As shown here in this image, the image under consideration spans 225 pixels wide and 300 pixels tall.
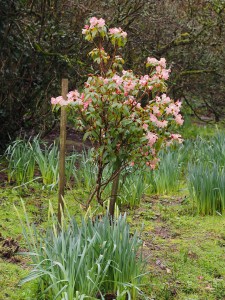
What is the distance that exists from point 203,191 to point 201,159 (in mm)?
1479

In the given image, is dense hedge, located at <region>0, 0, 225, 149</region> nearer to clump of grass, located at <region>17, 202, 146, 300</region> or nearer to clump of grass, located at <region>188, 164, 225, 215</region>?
clump of grass, located at <region>188, 164, 225, 215</region>

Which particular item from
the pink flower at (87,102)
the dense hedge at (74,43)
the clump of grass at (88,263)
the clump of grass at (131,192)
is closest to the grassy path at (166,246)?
the clump of grass at (131,192)

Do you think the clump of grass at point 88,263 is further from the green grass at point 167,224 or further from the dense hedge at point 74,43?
the dense hedge at point 74,43

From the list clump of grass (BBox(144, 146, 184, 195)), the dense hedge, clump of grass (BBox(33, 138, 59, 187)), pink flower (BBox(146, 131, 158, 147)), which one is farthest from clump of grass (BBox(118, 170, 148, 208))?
the dense hedge

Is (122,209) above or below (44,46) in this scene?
below

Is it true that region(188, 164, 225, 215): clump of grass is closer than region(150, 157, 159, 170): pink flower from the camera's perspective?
No

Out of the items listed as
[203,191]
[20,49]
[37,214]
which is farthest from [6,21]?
[203,191]

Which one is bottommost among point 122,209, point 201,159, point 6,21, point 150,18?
point 122,209

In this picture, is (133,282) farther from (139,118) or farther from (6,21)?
(6,21)

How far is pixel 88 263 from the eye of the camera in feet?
11.9

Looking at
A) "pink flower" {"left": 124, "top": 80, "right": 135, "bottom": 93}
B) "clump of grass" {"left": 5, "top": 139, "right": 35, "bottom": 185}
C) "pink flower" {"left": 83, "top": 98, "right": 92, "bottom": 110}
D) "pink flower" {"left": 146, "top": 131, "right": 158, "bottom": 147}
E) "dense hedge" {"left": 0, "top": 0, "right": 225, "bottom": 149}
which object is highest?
"dense hedge" {"left": 0, "top": 0, "right": 225, "bottom": 149}

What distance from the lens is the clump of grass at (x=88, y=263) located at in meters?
3.52

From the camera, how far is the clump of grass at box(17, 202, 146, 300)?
3.52 m

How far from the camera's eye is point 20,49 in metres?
7.44
